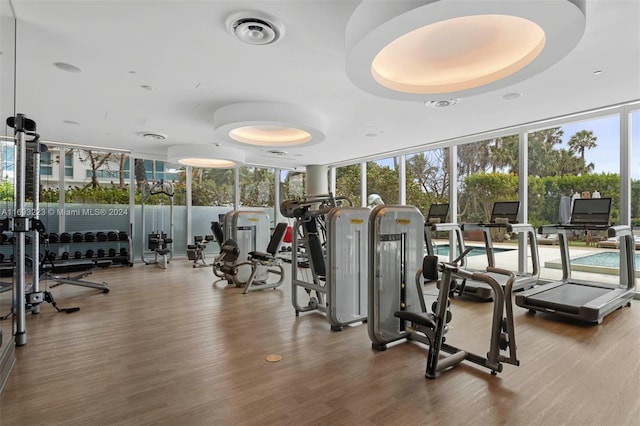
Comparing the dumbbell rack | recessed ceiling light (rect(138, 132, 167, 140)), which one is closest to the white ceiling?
recessed ceiling light (rect(138, 132, 167, 140))

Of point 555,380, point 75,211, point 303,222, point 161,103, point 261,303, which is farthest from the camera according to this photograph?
point 75,211

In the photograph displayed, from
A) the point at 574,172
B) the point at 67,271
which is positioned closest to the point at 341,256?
the point at 67,271

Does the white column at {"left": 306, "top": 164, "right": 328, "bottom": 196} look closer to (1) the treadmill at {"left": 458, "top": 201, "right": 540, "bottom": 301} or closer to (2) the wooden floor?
(1) the treadmill at {"left": 458, "top": 201, "right": 540, "bottom": 301}

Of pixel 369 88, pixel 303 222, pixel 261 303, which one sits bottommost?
pixel 261 303

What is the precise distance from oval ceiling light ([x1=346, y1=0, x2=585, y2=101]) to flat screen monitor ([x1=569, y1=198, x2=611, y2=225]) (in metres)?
2.68

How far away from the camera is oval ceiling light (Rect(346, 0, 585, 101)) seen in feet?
7.31

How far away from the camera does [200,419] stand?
202cm

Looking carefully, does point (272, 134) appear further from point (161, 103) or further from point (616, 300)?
point (616, 300)

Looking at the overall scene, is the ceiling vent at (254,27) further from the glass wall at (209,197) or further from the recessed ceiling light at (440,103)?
the glass wall at (209,197)

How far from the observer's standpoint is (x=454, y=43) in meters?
3.24

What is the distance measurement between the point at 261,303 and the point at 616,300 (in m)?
4.63

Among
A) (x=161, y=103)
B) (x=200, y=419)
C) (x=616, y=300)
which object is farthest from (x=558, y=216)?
(x=161, y=103)

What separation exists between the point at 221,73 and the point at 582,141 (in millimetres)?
6168

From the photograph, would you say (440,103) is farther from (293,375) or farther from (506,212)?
(293,375)
